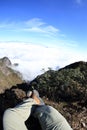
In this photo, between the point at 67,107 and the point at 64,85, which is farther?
the point at 64,85

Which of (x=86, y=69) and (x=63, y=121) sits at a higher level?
(x=86, y=69)

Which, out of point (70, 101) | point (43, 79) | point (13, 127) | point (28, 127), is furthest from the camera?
point (43, 79)

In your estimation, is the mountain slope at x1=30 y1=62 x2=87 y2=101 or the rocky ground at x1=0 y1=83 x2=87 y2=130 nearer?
the rocky ground at x1=0 y1=83 x2=87 y2=130

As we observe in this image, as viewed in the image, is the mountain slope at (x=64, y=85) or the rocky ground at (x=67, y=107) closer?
the rocky ground at (x=67, y=107)

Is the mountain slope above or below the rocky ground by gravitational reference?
above

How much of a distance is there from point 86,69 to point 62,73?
123 cm

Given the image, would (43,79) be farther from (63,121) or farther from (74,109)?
(63,121)

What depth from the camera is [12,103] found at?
11.3 metres

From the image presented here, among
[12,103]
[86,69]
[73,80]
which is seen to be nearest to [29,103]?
[12,103]

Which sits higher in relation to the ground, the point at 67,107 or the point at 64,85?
the point at 64,85

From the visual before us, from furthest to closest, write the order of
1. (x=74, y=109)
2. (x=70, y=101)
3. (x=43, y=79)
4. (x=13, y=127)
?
(x=43, y=79)
(x=70, y=101)
(x=74, y=109)
(x=13, y=127)

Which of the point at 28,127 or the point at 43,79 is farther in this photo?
the point at 43,79

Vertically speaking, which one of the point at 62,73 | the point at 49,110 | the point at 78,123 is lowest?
the point at 78,123

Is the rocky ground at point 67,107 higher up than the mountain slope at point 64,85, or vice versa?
the mountain slope at point 64,85
